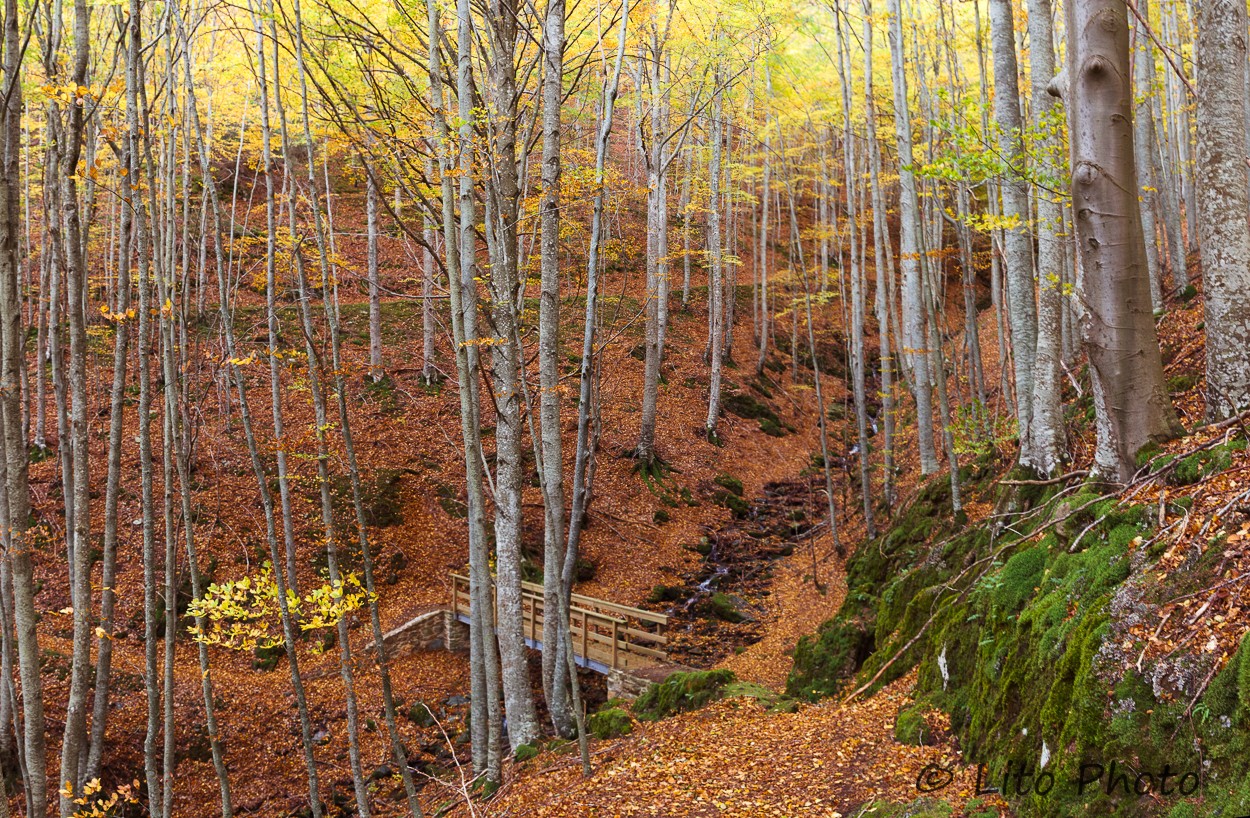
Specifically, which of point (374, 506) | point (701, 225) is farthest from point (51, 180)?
point (701, 225)

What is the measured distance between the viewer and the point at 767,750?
592cm

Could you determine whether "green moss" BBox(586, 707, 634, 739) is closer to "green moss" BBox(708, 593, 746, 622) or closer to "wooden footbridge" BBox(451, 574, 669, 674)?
"wooden footbridge" BBox(451, 574, 669, 674)

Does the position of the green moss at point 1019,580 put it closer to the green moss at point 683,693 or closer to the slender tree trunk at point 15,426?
the green moss at point 683,693

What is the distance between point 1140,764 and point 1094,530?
173 cm

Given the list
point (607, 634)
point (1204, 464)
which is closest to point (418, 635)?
point (607, 634)

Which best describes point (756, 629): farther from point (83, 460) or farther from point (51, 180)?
point (51, 180)

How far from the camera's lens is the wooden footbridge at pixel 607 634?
405 inches

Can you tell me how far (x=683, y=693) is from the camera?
26.7 feet

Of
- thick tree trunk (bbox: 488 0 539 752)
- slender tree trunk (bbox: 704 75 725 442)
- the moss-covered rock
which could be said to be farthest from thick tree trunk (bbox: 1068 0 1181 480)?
slender tree trunk (bbox: 704 75 725 442)

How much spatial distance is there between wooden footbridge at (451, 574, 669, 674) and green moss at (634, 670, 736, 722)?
1359 mm

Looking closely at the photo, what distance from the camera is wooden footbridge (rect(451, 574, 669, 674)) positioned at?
10.3 m

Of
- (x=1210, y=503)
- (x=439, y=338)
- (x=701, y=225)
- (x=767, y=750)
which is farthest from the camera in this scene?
(x=701, y=225)

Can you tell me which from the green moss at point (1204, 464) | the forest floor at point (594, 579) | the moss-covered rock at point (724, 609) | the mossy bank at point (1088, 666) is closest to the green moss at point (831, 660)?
the forest floor at point (594, 579)

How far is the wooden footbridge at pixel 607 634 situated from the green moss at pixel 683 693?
53.5 inches
